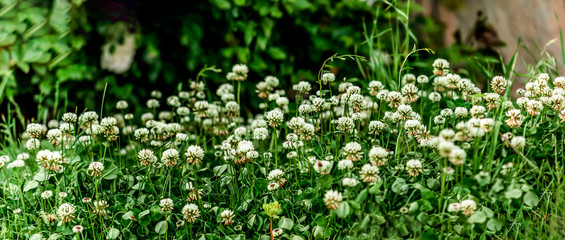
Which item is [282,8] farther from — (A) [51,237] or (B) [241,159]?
(A) [51,237]

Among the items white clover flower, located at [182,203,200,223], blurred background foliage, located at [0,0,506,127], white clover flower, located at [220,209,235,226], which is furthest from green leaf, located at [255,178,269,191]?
blurred background foliage, located at [0,0,506,127]

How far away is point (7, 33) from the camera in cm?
332

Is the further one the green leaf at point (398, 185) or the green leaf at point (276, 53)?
the green leaf at point (276, 53)

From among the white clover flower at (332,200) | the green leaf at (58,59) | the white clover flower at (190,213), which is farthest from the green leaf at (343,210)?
the green leaf at (58,59)

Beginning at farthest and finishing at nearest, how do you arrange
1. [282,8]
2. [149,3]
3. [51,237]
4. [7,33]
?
[282,8] → [149,3] → [7,33] → [51,237]

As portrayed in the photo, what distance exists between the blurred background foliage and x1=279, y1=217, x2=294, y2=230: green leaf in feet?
4.80

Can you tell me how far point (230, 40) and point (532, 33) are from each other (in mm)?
2379

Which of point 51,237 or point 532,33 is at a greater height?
point 532,33

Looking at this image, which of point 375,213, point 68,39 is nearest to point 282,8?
point 68,39

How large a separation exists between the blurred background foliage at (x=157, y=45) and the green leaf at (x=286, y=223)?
4.80ft

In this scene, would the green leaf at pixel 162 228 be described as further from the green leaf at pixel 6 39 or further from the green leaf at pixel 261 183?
the green leaf at pixel 6 39

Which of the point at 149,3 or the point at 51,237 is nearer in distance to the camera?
the point at 51,237

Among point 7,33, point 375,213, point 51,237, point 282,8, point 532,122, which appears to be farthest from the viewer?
point 282,8

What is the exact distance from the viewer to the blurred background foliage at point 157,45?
11.1 feet
